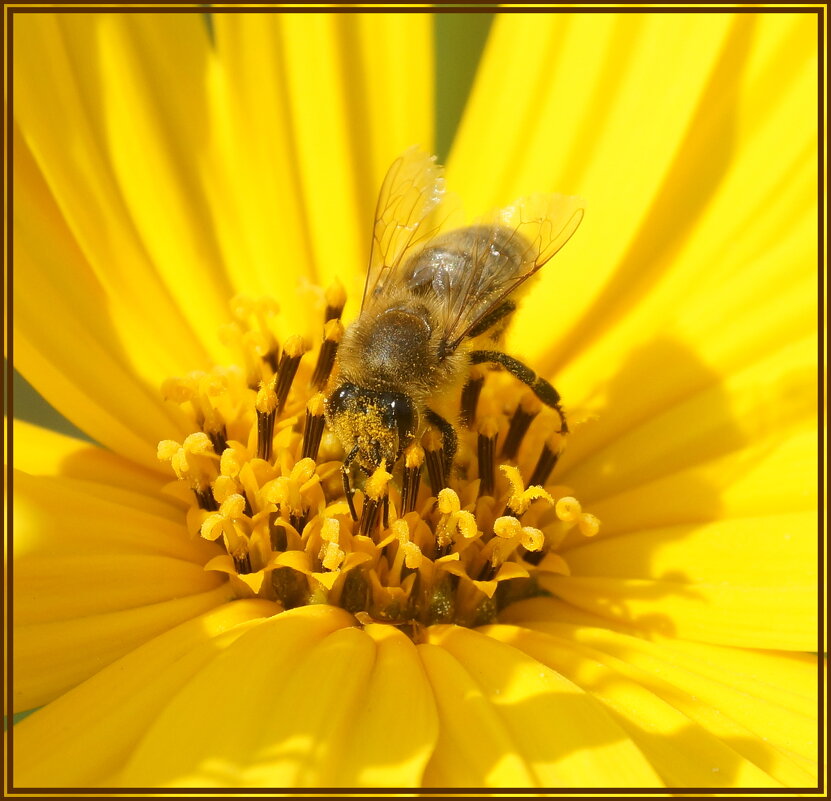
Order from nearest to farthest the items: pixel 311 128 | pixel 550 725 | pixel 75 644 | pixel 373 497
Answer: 1. pixel 550 725
2. pixel 75 644
3. pixel 373 497
4. pixel 311 128

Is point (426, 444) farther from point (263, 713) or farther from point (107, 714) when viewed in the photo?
point (107, 714)

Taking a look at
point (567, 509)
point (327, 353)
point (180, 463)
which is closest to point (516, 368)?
point (567, 509)

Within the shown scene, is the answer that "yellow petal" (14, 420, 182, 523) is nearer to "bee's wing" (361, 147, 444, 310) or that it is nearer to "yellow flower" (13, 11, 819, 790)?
"yellow flower" (13, 11, 819, 790)

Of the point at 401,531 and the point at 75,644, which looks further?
the point at 401,531

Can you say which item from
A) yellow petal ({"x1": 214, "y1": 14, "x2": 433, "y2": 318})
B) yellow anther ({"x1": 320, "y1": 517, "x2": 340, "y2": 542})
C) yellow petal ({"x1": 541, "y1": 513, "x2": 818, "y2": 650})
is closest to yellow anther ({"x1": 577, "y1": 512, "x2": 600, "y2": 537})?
yellow petal ({"x1": 541, "y1": 513, "x2": 818, "y2": 650})

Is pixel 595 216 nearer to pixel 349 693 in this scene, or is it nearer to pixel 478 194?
pixel 478 194

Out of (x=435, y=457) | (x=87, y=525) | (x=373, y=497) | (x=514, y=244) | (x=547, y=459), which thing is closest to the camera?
(x=87, y=525)

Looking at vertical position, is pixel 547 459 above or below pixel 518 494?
above

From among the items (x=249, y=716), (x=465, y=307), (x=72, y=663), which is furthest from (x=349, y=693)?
(x=465, y=307)
